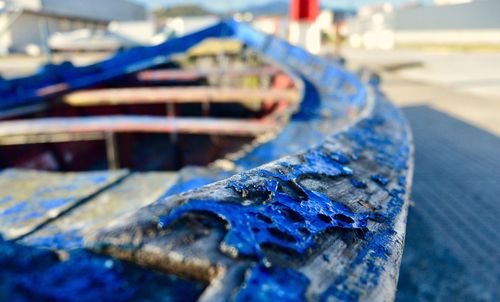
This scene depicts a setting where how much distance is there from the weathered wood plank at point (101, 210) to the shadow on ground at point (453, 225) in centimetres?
131

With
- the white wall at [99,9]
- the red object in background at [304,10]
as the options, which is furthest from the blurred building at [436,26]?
the white wall at [99,9]

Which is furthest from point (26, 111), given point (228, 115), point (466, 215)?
point (466, 215)

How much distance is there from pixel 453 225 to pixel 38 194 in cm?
246

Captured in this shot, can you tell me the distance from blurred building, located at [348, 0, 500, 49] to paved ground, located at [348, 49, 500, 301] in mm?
14994

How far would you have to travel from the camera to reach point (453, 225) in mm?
2402

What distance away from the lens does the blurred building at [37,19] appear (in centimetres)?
2448

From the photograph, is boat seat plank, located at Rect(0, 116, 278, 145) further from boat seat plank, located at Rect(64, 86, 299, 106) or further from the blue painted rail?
the blue painted rail

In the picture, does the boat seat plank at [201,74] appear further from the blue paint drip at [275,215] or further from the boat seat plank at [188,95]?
the blue paint drip at [275,215]

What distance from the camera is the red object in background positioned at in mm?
7767

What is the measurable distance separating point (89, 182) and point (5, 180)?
424mm

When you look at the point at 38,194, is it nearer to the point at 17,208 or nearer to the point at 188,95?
the point at 17,208

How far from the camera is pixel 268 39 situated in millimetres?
5441

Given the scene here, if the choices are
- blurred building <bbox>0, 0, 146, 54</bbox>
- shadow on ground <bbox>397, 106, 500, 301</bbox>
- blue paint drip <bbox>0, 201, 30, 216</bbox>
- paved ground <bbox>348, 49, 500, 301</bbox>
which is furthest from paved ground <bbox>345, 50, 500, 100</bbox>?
blurred building <bbox>0, 0, 146, 54</bbox>

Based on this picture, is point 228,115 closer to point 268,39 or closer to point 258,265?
point 268,39
